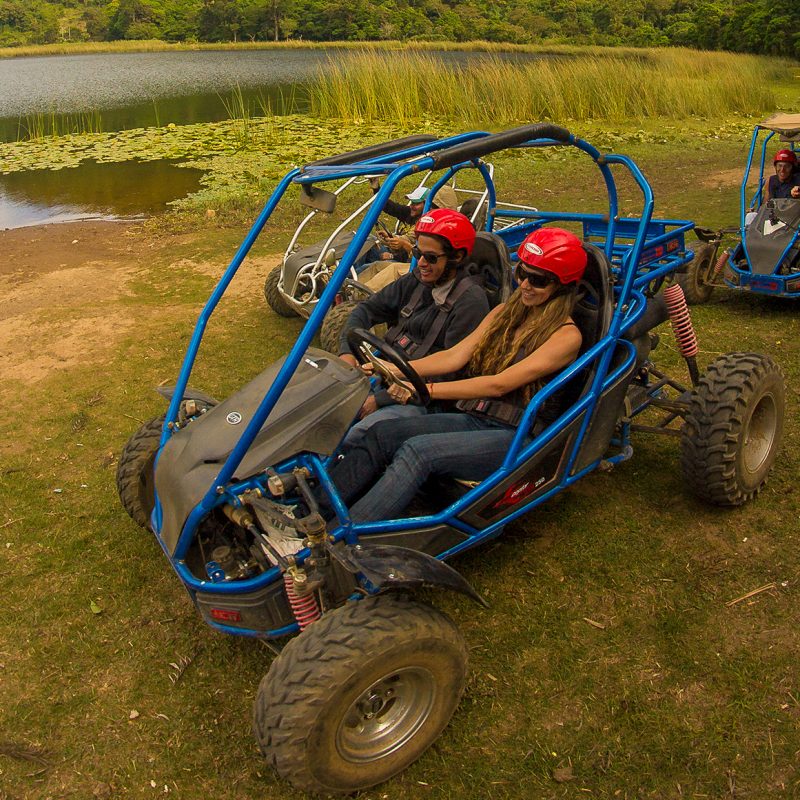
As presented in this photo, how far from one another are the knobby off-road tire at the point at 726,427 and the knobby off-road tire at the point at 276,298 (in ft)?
11.9

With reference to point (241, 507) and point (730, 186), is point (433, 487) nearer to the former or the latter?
point (241, 507)

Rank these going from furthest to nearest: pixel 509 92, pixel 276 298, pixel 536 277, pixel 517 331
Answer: pixel 509 92 → pixel 276 298 → pixel 517 331 → pixel 536 277

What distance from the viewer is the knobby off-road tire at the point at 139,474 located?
11.4 feet

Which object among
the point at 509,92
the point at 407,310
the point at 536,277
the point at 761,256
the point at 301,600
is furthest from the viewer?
the point at 509,92

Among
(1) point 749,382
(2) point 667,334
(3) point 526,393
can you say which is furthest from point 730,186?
Result: (3) point 526,393

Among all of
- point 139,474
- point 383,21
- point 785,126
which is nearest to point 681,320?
point 139,474

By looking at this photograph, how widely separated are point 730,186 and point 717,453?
26.3 feet

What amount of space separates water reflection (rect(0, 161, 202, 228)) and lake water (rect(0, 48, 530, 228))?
2 cm

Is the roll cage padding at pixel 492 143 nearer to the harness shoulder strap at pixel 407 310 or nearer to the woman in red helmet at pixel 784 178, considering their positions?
the harness shoulder strap at pixel 407 310

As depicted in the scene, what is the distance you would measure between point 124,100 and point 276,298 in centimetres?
1757

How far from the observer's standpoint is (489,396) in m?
3.21

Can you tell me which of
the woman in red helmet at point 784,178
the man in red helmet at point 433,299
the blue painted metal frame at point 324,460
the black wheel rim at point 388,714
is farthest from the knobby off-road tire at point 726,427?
the woman in red helmet at point 784,178

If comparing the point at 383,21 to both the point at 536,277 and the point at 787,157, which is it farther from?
the point at 536,277

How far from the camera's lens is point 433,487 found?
3133 mm
